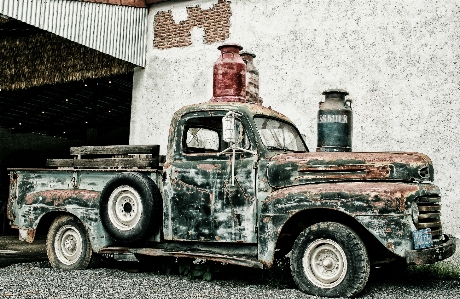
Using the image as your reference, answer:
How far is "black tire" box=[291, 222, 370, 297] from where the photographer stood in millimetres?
4648

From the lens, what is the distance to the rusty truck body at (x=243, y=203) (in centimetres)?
469

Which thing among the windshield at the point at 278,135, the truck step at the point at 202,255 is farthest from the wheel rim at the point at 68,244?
the windshield at the point at 278,135

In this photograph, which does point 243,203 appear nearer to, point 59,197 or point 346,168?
point 346,168

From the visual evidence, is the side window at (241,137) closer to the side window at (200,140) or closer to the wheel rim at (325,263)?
the side window at (200,140)

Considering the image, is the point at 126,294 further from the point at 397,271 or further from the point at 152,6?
the point at 152,6

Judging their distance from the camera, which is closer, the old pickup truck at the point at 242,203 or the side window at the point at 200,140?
the old pickup truck at the point at 242,203

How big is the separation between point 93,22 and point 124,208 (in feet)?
16.1

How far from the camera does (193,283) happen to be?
555cm

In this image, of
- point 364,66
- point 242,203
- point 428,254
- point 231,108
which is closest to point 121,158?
point 231,108

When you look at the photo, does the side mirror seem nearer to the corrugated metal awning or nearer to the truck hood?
the truck hood

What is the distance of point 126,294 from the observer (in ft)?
16.1

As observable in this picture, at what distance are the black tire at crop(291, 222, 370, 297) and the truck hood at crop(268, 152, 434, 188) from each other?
0.51 meters

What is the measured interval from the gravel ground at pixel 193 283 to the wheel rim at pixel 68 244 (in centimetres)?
21

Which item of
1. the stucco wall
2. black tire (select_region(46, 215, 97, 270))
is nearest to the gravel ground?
black tire (select_region(46, 215, 97, 270))
